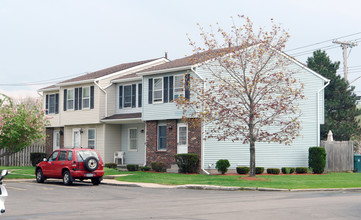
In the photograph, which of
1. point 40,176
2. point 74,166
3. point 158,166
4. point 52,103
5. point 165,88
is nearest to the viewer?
point 74,166

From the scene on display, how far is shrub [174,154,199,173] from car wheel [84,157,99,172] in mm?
7543

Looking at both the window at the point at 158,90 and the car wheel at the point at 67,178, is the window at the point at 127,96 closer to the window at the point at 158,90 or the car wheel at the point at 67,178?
the window at the point at 158,90

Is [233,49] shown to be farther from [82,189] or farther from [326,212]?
[326,212]

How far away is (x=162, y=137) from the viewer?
3372 centimetres

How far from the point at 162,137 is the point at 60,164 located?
1028 centimetres

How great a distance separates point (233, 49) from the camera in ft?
89.7

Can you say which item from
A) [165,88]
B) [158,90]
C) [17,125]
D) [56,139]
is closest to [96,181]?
[17,125]

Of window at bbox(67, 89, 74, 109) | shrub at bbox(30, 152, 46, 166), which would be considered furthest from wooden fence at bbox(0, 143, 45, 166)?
window at bbox(67, 89, 74, 109)

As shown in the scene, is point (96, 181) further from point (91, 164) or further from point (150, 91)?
point (150, 91)

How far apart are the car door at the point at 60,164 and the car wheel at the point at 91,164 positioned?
4.38 ft

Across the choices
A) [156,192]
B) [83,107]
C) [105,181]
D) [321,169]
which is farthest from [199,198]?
[83,107]

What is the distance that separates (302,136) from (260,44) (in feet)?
24.2

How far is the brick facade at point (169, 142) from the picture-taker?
31.0 meters

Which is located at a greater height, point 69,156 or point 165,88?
point 165,88
